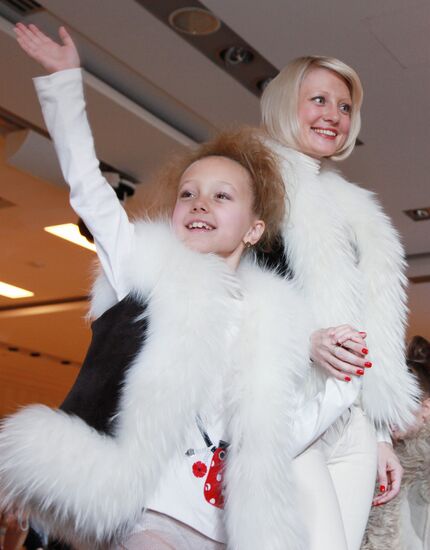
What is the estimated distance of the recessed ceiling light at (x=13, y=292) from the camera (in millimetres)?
7078

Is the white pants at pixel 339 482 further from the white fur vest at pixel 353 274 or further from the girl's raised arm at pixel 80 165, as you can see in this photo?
the girl's raised arm at pixel 80 165

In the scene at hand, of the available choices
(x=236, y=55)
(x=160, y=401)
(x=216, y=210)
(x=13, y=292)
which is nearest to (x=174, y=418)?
(x=160, y=401)

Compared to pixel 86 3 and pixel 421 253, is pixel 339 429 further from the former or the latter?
pixel 421 253

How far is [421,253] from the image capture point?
599 centimetres

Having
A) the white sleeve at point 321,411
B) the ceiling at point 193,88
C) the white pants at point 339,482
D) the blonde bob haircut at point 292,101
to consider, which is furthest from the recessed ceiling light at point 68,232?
the white sleeve at point 321,411

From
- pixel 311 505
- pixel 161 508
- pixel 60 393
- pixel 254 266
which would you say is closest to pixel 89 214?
pixel 254 266

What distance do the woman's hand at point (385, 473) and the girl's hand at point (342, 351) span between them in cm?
37

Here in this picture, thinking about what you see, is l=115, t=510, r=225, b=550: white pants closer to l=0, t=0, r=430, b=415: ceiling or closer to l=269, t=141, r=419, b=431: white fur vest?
l=269, t=141, r=419, b=431: white fur vest

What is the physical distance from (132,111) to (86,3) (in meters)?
0.88

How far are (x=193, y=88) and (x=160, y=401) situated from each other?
9.03 feet

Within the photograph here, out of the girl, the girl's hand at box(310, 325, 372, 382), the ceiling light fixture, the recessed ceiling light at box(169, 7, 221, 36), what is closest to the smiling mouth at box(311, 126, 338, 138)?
the girl

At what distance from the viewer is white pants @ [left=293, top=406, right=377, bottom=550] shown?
1364 millimetres

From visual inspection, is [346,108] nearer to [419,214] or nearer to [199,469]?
[199,469]

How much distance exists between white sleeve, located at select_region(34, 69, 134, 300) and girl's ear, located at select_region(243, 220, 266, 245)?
0.28 m
